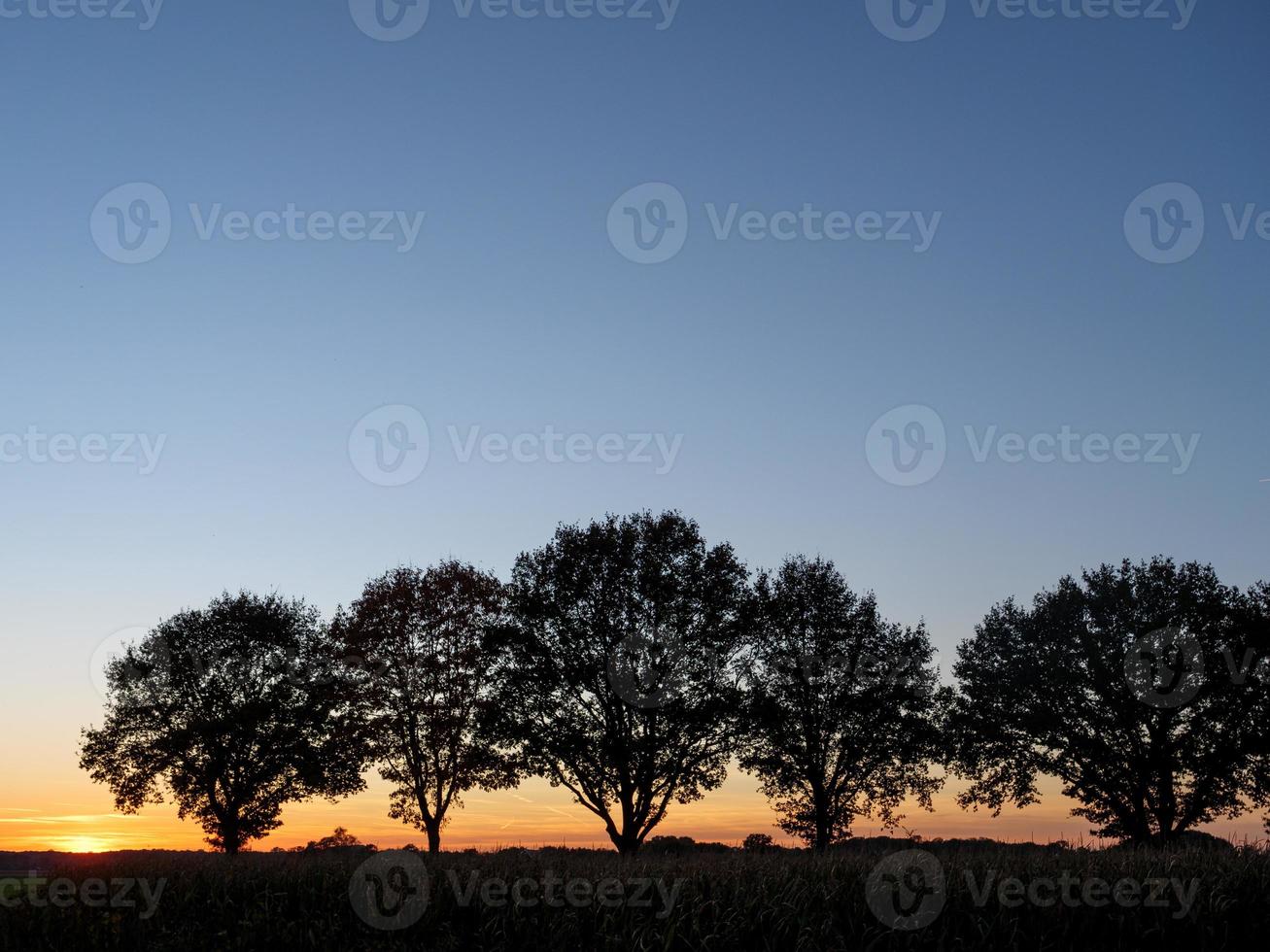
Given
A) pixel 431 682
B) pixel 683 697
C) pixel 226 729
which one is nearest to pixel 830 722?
pixel 683 697

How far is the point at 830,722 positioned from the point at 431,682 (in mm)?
17352

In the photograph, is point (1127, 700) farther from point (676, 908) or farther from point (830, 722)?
point (676, 908)

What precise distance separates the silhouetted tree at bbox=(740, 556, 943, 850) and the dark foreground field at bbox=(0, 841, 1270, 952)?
24.7 metres

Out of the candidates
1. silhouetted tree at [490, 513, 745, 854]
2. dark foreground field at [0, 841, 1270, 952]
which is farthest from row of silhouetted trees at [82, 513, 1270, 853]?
dark foreground field at [0, 841, 1270, 952]

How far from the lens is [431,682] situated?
144 feet

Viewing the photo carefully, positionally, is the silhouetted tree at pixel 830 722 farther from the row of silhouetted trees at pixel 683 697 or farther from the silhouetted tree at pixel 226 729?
the silhouetted tree at pixel 226 729

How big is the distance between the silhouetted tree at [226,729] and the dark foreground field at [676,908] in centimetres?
3041

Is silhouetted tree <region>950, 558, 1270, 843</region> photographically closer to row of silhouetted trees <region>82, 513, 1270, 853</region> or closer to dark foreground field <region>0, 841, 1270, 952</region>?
row of silhouetted trees <region>82, 513, 1270, 853</region>

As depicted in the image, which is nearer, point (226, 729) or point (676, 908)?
point (676, 908)

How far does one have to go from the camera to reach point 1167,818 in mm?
42875

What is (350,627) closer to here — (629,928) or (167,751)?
(167,751)

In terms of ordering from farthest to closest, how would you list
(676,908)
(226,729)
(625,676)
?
(226,729), (625,676), (676,908)

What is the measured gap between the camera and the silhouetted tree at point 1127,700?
141ft

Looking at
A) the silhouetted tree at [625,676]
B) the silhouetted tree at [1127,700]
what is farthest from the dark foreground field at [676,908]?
the silhouetted tree at [1127,700]
